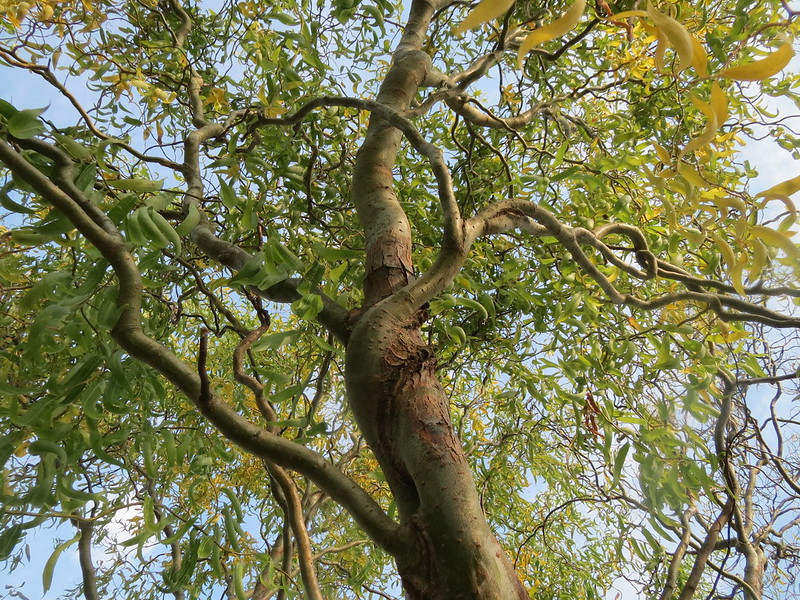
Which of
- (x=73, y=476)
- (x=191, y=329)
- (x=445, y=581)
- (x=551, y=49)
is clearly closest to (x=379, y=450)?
(x=445, y=581)

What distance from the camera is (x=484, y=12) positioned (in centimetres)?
41

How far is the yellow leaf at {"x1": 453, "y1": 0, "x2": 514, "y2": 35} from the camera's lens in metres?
0.40

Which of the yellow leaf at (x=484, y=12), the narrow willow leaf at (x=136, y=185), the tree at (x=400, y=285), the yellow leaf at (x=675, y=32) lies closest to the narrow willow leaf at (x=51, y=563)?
the tree at (x=400, y=285)

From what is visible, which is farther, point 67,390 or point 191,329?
point 191,329

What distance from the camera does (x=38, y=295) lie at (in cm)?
92

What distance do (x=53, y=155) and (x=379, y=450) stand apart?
0.76 m

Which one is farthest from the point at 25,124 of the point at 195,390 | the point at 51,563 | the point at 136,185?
the point at 51,563

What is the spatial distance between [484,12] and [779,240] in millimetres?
503

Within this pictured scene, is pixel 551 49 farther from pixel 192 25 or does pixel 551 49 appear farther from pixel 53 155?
pixel 53 155

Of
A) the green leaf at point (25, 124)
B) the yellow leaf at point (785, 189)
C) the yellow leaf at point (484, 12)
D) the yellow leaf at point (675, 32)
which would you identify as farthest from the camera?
the green leaf at point (25, 124)

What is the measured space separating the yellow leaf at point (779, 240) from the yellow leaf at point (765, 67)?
240mm

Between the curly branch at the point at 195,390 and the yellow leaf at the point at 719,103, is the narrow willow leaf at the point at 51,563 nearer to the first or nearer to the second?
the curly branch at the point at 195,390

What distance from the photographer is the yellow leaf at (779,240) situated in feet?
2.12

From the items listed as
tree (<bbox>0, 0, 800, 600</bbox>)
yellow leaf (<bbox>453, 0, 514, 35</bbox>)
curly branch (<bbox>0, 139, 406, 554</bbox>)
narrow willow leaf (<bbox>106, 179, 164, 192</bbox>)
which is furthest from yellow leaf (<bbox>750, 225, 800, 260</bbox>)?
narrow willow leaf (<bbox>106, 179, 164, 192</bbox>)
